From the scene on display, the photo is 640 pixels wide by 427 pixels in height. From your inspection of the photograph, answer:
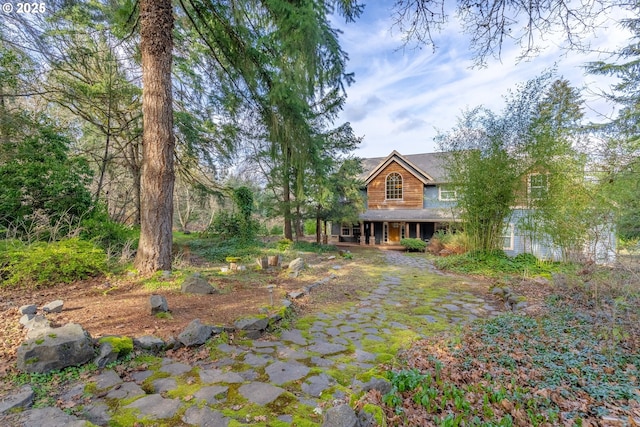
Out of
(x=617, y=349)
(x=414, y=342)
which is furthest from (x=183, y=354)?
(x=617, y=349)

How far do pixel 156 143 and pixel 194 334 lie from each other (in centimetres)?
370

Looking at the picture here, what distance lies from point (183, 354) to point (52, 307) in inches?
77.7

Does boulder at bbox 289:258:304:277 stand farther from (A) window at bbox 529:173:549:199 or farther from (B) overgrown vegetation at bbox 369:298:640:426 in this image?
(A) window at bbox 529:173:549:199

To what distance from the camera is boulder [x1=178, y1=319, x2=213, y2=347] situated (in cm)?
284

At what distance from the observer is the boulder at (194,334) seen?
284cm

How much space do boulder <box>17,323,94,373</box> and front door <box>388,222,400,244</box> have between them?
1620cm

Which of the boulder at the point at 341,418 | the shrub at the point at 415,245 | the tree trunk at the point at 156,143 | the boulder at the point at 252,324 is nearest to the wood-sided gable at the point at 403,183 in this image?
the shrub at the point at 415,245

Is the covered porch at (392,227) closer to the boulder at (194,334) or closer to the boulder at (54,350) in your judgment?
the boulder at (194,334)

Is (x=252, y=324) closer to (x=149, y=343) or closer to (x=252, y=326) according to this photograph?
(x=252, y=326)

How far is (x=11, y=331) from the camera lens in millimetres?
2840

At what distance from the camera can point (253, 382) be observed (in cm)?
229

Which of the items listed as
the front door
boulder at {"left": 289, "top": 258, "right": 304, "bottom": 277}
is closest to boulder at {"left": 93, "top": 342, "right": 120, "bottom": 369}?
boulder at {"left": 289, "top": 258, "right": 304, "bottom": 277}

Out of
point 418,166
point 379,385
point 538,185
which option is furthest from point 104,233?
point 418,166

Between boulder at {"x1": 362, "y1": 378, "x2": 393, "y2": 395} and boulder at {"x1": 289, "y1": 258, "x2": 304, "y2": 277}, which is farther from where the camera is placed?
boulder at {"x1": 289, "y1": 258, "x2": 304, "y2": 277}
